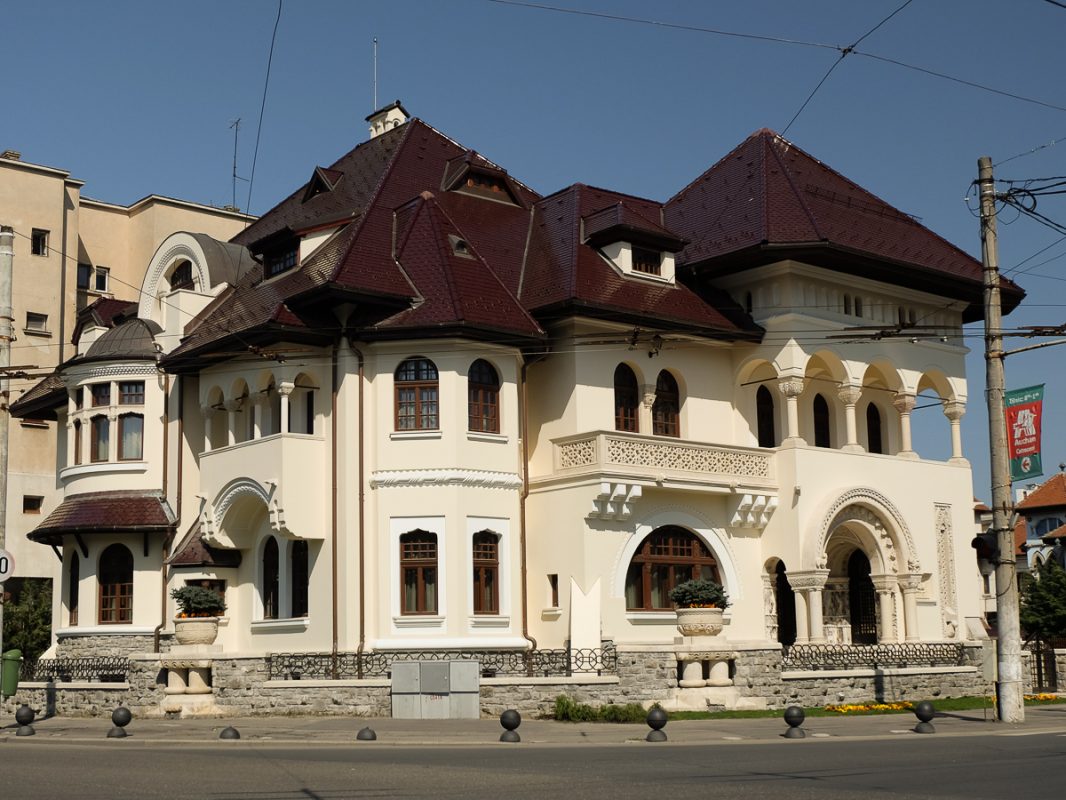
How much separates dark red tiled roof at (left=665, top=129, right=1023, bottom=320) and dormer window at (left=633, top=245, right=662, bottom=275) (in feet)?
3.15

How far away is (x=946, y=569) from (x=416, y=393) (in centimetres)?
1526

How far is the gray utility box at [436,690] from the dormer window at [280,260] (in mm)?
11957

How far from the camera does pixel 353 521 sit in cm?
2961

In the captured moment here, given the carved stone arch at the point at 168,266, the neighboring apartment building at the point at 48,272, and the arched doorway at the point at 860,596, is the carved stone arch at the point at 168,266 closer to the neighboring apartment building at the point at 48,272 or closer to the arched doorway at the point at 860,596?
the arched doorway at the point at 860,596

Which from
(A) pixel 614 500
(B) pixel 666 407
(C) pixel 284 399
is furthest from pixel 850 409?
(C) pixel 284 399

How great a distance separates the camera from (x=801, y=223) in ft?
110

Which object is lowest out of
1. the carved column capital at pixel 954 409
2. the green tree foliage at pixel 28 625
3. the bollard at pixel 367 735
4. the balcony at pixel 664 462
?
the bollard at pixel 367 735

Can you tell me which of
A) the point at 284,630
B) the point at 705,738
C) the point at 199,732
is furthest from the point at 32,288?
the point at 705,738

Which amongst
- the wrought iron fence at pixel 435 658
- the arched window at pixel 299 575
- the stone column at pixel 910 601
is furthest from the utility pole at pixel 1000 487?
the arched window at pixel 299 575

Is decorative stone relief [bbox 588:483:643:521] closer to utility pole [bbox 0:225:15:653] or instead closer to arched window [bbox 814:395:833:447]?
arched window [bbox 814:395:833:447]

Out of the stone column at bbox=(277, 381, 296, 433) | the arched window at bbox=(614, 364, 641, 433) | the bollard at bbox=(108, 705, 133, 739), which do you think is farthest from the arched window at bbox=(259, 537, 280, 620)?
the bollard at bbox=(108, 705, 133, 739)

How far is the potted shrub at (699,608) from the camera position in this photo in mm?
26203

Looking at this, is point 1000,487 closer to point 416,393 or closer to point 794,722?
point 794,722

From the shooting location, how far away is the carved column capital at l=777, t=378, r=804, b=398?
33250 mm
